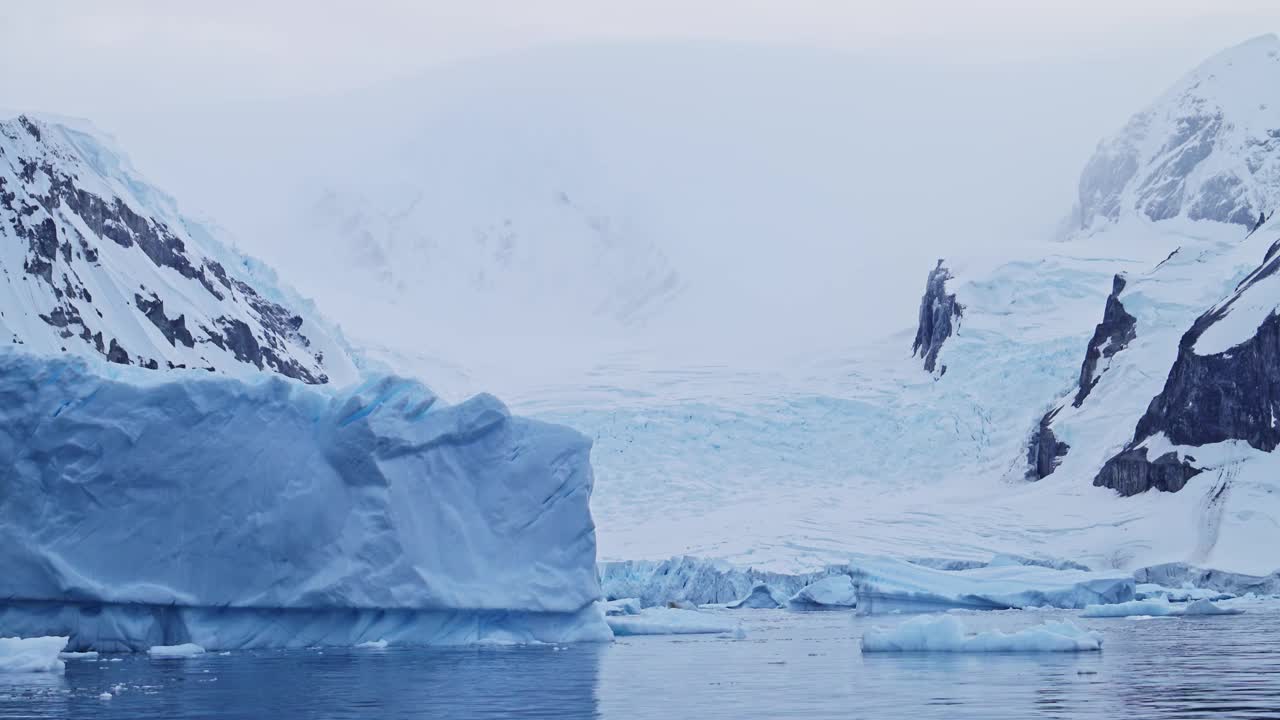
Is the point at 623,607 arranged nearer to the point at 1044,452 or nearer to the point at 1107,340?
the point at 1044,452

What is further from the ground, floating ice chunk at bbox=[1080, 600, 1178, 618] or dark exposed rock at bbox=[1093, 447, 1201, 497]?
dark exposed rock at bbox=[1093, 447, 1201, 497]

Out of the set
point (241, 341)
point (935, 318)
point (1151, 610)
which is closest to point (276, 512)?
point (1151, 610)

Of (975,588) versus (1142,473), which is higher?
(1142,473)

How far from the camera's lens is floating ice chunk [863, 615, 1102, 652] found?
63.9 ft

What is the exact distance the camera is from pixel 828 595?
3947 centimetres

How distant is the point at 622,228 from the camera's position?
11494 centimetres

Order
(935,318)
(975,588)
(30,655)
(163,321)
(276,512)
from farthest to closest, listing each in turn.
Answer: (935,318)
(163,321)
(975,588)
(276,512)
(30,655)

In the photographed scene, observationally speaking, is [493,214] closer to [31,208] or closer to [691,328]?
[691,328]

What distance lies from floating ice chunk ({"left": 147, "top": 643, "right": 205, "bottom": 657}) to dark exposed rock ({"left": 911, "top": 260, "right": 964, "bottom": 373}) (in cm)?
5004

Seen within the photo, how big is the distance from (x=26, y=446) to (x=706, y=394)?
45.1 metres

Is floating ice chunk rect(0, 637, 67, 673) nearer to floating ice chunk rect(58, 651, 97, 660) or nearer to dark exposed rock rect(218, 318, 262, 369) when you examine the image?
floating ice chunk rect(58, 651, 97, 660)

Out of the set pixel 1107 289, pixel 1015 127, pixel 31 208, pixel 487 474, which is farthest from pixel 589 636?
pixel 1015 127

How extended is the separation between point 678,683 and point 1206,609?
1741cm

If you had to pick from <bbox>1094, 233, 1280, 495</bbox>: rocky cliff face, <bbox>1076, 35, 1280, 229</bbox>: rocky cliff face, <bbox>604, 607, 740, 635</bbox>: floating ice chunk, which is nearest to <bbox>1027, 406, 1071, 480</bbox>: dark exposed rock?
<bbox>1094, 233, 1280, 495</bbox>: rocky cliff face
